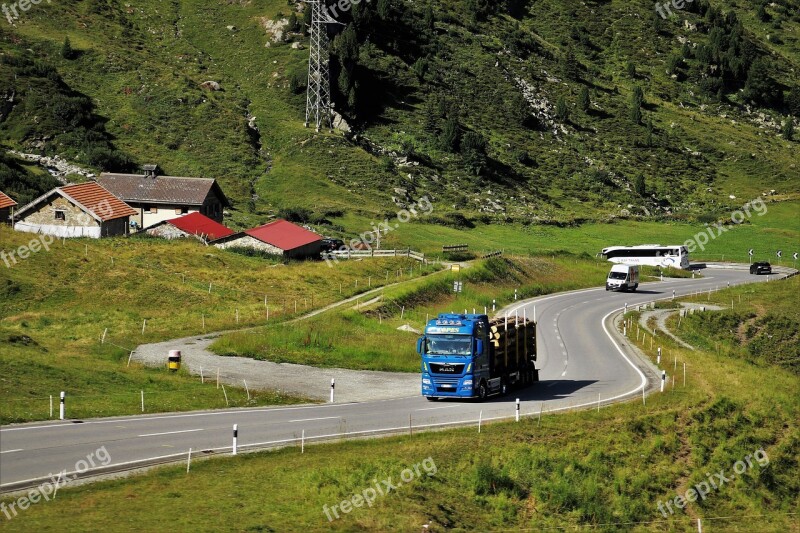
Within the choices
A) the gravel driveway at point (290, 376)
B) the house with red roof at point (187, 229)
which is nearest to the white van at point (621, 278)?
the house with red roof at point (187, 229)

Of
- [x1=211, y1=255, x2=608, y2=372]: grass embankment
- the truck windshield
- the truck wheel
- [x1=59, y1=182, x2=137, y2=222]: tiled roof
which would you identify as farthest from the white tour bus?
the truck windshield

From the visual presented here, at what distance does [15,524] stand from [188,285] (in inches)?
1823

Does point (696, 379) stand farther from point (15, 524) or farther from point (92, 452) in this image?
point (15, 524)

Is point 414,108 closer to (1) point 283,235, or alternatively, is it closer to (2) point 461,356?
(1) point 283,235

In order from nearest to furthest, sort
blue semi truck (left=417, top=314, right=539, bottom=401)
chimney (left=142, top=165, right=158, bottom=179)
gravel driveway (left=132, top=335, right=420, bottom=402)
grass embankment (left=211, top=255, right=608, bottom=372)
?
blue semi truck (left=417, top=314, right=539, bottom=401) → gravel driveway (left=132, top=335, right=420, bottom=402) → grass embankment (left=211, top=255, right=608, bottom=372) → chimney (left=142, top=165, right=158, bottom=179)

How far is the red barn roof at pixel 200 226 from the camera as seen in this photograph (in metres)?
86.8

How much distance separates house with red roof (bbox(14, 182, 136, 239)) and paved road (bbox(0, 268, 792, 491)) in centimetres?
4243

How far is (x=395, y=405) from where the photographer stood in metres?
39.6

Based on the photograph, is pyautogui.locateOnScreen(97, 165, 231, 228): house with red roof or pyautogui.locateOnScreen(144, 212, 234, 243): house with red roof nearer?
pyautogui.locateOnScreen(144, 212, 234, 243): house with red roof

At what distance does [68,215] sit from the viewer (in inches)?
3204

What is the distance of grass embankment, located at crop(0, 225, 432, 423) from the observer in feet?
125

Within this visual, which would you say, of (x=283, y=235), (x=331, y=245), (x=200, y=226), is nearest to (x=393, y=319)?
(x=283, y=235)

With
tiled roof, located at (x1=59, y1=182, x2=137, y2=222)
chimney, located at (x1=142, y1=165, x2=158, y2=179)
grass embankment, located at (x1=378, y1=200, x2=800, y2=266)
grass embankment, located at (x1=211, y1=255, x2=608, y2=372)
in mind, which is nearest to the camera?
grass embankment, located at (x1=211, y1=255, x2=608, y2=372)

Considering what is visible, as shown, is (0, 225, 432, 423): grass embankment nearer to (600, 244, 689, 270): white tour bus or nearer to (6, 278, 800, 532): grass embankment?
(6, 278, 800, 532): grass embankment
